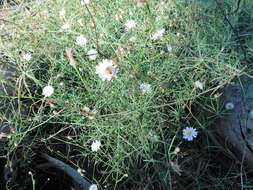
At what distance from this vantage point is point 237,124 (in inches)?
54.9

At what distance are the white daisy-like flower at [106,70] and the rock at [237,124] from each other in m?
0.32

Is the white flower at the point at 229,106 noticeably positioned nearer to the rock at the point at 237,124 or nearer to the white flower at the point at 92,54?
the rock at the point at 237,124

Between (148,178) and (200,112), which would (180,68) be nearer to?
(200,112)

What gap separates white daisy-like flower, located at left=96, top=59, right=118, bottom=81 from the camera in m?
1.42

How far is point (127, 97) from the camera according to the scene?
1433mm

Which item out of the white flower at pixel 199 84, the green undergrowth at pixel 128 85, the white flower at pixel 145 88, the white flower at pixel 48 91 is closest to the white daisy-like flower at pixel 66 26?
the green undergrowth at pixel 128 85

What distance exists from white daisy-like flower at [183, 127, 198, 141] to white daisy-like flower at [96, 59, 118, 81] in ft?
0.82

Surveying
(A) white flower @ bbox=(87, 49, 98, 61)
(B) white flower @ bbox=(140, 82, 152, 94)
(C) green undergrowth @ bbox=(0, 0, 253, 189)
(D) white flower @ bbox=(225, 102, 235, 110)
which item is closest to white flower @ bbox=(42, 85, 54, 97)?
(C) green undergrowth @ bbox=(0, 0, 253, 189)

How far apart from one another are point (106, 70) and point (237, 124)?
0.40 metres

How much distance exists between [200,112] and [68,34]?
55cm

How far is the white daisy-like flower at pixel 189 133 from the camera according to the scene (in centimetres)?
137

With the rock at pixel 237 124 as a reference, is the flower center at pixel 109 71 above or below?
above

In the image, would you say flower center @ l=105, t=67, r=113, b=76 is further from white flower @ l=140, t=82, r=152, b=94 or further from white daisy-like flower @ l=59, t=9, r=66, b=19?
white daisy-like flower @ l=59, t=9, r=66, b=19

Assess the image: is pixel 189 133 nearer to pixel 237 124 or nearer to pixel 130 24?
pixel 237 124
